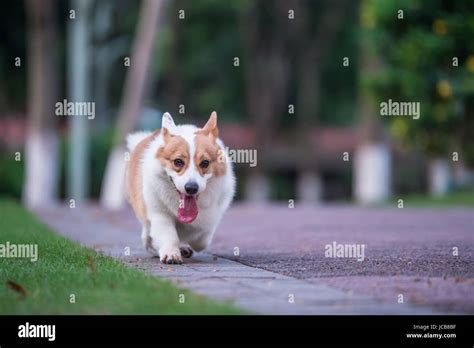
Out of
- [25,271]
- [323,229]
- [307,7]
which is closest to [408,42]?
[323,229]

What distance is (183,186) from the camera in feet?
31.7

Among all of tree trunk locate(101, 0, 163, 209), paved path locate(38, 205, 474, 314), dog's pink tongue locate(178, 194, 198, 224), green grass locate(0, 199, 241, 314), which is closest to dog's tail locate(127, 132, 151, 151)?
paved path locate(38, 205, 474, 314)

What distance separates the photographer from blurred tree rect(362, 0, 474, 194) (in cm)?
2131

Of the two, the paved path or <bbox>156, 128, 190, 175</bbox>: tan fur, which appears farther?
<bbox>156, 128, 190, 175</bbox>: tan fur

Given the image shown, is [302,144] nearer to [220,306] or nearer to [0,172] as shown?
[0,172]

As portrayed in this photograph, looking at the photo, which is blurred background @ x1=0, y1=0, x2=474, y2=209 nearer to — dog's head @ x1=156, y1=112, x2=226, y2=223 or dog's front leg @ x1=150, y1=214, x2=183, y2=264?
dog's head @ x1=156, y1=112, x2=226, y2=223

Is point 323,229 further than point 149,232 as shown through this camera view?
Yes

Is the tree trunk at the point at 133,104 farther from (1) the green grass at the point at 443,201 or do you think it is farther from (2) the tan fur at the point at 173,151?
(2) the tan fur at the point at 173,151

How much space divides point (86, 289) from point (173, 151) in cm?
221

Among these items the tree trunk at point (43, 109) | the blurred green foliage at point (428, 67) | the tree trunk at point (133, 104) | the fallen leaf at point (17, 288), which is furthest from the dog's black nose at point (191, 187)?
the tree trunk at point (43, 109)

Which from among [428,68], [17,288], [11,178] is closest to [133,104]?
[428,68]
